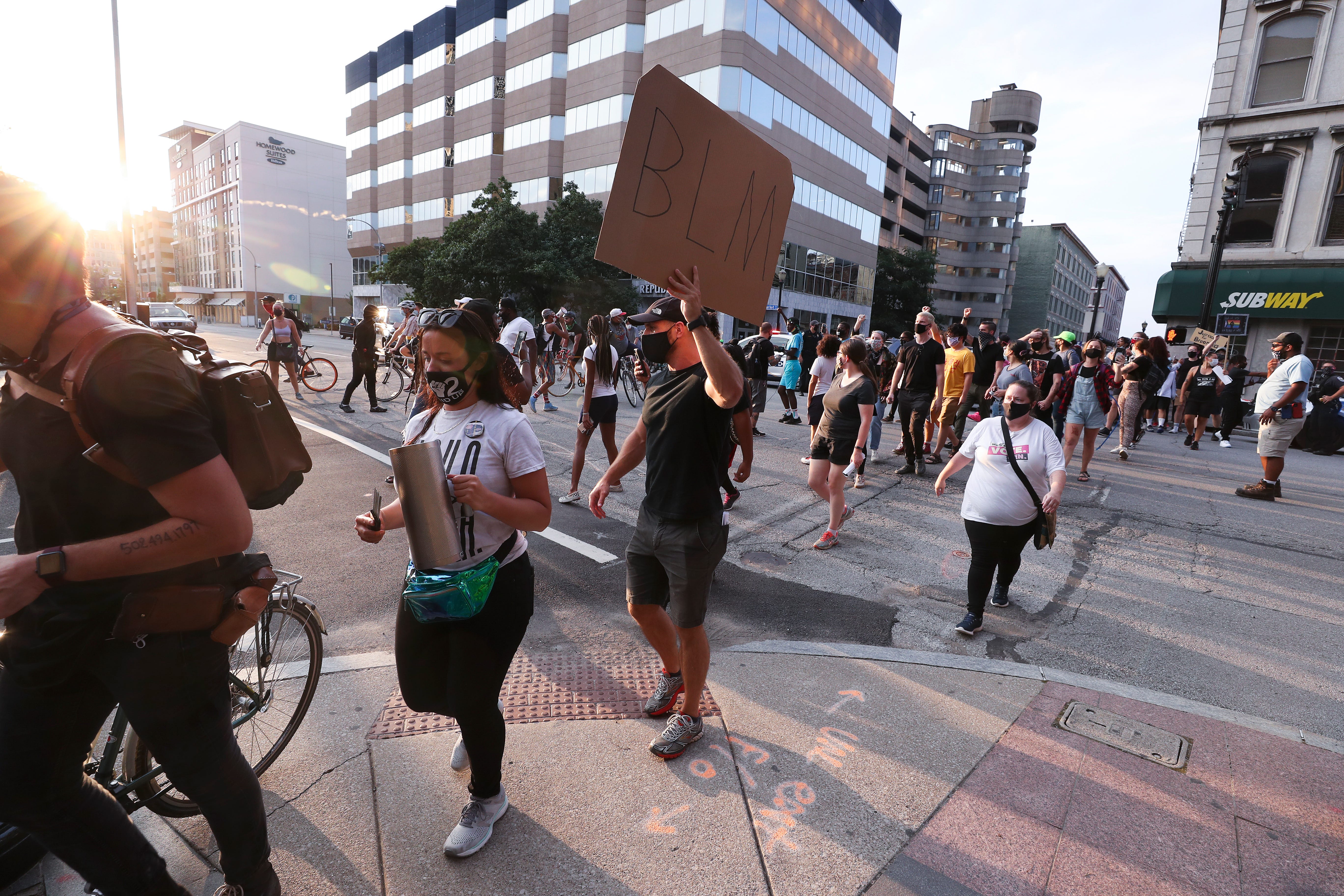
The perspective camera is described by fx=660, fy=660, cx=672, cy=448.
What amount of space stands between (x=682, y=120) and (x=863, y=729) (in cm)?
282

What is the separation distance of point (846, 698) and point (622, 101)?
4335 centimetres

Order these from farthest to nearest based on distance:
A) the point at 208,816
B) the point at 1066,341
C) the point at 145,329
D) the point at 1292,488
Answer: the point at 1066,341
the point at 1292,488
the point at 208,816
the point at 145,329

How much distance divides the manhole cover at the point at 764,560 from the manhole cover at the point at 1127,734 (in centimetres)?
245

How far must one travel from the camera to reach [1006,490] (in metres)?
4.28

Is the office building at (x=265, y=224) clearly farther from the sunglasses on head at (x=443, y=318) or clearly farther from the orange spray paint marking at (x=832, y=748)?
the orange spray paint marking at (x=832, y=748)

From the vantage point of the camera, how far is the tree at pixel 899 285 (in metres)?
58.2

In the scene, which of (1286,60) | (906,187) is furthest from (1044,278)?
(1286,60)

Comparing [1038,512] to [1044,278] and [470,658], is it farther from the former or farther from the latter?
[1044,278]

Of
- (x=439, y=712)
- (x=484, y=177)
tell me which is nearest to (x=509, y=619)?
(x=439, y=712)

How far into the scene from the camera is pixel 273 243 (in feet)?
319

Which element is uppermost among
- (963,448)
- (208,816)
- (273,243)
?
(273,243)

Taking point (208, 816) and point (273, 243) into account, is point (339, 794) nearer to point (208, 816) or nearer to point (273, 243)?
point (208, 816)

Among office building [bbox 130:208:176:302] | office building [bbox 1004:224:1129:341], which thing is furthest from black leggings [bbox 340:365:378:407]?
office building [bbox 130:208:176:302]

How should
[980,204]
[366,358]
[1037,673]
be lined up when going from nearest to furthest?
[1037,673], [366,358], [980,204]
